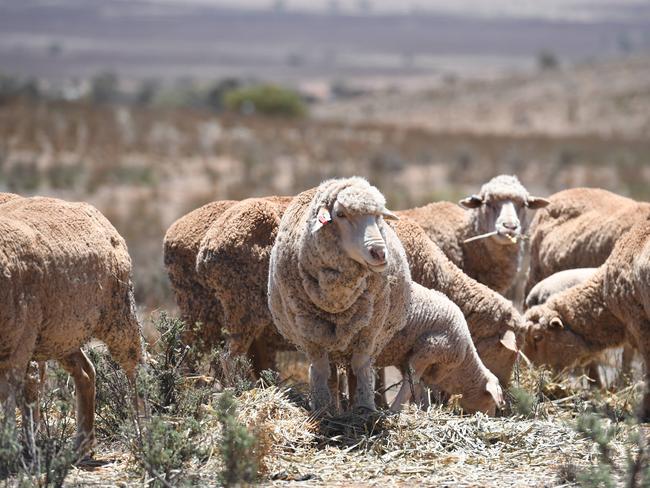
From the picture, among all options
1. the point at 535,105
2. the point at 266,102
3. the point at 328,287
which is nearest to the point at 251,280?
the point at 328,287

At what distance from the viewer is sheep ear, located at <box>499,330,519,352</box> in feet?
33.3

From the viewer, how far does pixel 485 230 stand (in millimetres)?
11586

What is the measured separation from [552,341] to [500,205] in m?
1.42

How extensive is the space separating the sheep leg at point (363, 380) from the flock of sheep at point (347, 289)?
10 millimetres

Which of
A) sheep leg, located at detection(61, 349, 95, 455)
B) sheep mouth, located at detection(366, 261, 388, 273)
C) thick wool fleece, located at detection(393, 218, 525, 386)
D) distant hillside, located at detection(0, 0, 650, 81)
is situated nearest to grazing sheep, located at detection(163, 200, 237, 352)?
sheep leg, located at detection(61, 349, 95, 455)

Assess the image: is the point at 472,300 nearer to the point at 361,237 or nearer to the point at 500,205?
the point at 500,205

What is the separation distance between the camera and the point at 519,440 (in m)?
8.24

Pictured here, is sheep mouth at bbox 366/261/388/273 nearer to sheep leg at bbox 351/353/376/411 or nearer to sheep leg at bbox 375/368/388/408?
sheep leg at bbox 351/353/376/411

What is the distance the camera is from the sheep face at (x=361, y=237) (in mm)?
7730

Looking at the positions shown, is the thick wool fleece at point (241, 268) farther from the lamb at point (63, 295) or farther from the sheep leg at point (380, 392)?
the lamb at point (63, 295)

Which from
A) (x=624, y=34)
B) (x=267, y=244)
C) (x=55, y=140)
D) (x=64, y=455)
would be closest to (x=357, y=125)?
(x=55, y=140)

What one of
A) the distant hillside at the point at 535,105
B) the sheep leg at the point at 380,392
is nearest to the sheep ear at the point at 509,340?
the sheep leg at the point at 380,392

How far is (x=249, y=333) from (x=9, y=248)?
2890 mm

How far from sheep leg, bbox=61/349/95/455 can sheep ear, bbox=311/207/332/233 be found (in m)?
1.99
